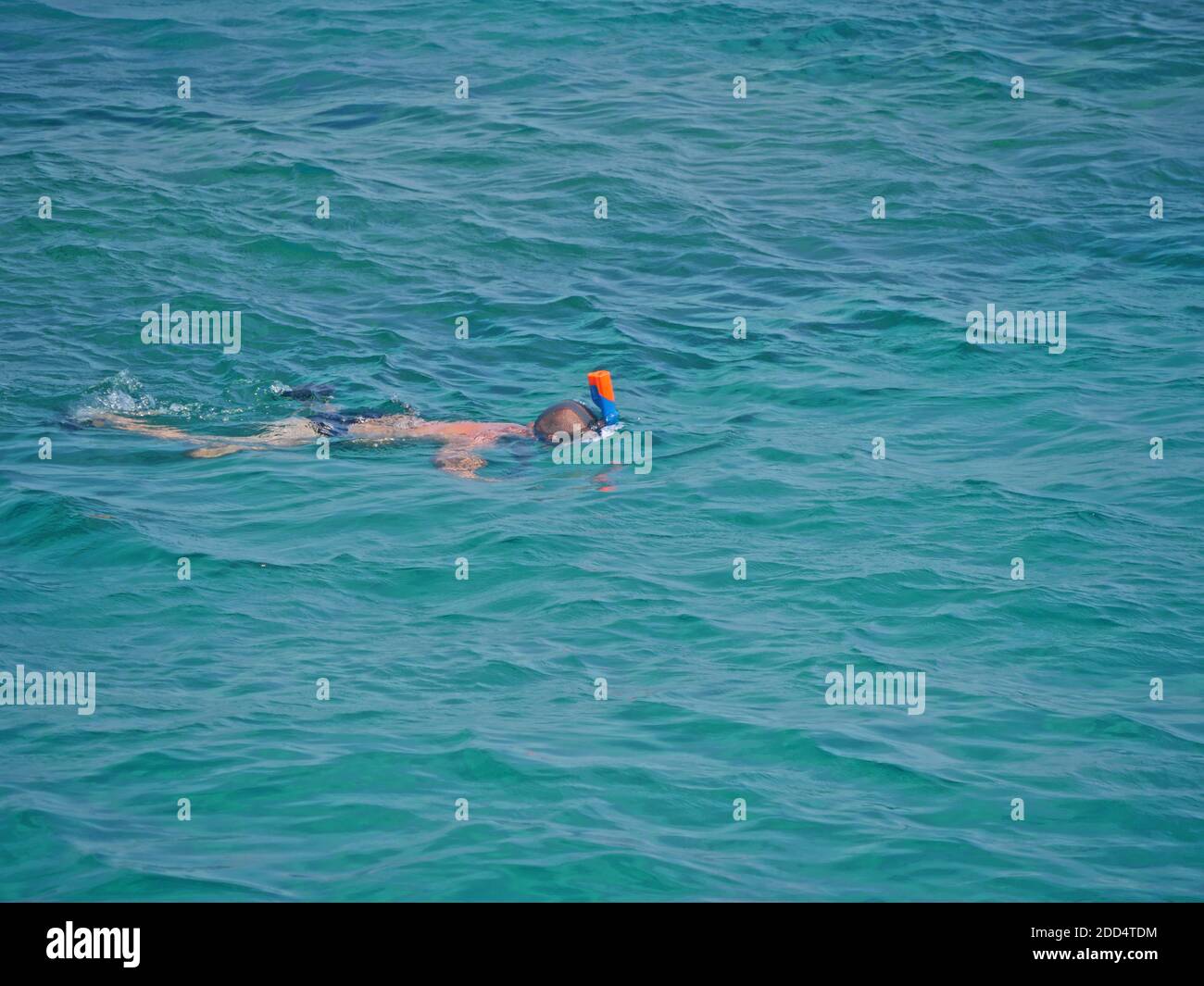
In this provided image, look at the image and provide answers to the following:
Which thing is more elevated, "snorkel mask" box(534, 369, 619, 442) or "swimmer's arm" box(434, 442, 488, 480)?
"snorkel mask" box(534, 369, 619, 442)

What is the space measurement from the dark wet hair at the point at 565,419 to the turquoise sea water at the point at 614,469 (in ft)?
0.82

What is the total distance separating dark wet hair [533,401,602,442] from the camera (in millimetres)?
10805

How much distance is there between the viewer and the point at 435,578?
29.5 feet

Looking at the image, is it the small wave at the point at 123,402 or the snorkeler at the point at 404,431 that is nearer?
the snorkeler at the point at 404,431

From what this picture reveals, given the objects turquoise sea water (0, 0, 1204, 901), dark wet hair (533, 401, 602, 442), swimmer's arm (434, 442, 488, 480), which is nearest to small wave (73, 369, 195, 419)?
turquoise sea water (0, 0, 1204, 901)

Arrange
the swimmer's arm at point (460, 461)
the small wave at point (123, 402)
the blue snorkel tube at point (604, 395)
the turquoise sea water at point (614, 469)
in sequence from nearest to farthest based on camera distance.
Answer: the turquoise sea water at point (614, 469), the blue snorkel tube at point (604, 395), the swimmer's arm at point (460, 461), the small wave at point (123, 402)

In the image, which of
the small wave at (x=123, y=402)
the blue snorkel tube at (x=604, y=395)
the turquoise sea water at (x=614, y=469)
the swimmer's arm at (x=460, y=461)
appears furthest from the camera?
the small wave at (x=123, y=402)

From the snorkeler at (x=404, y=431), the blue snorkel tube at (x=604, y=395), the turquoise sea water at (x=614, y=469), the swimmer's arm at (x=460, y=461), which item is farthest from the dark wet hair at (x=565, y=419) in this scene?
the swimmer's arm at (x=460, y=461)

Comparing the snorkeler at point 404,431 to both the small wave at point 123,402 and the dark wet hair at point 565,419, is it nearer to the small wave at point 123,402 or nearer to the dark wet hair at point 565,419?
the dark wet hair at point 565,419

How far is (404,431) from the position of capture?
1137 centimetres

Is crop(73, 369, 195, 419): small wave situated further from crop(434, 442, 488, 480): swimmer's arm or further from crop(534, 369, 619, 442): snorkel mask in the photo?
crop(534, 369, 619, 442): snorkel mask

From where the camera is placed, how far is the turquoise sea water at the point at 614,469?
6.52m

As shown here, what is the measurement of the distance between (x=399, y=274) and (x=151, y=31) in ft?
28.8

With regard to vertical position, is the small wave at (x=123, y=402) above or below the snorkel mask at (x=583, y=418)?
above
